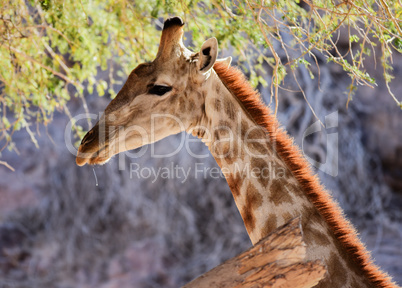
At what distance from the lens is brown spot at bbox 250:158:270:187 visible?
6.70ft

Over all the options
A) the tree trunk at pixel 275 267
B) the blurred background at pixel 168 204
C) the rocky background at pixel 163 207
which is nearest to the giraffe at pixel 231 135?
the tree trunk at pixel 275 267

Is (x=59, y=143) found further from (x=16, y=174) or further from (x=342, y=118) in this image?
(x=342, y=118)

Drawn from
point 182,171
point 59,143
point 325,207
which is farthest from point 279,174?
point 59,143

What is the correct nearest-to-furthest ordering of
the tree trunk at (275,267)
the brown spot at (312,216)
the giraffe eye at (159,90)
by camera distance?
the tree trunk at (275,267) → the brown spot at (312,216) → the giraffe eye at (159,90)

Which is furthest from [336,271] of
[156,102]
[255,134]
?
[156,102]

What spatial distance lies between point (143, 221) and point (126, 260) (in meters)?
0.56

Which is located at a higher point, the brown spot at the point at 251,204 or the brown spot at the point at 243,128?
the brown spot at the point at 243,128

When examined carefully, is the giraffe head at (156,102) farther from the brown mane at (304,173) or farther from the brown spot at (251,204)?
the brown spot at (251,204)

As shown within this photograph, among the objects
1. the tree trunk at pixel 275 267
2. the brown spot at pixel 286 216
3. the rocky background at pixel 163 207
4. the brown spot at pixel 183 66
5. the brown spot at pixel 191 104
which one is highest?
the brown spot at pixel 183 66

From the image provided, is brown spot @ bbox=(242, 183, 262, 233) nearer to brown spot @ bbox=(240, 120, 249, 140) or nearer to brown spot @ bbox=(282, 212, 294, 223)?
brown spot @ bbox=(282, 212, 294, 223)

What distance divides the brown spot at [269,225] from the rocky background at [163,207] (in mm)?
4410

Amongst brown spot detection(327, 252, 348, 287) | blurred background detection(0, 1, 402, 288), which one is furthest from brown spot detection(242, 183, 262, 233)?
blurred background detection(0, 1, 402, 288)

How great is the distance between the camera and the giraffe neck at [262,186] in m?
1.88

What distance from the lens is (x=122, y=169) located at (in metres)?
6.56
